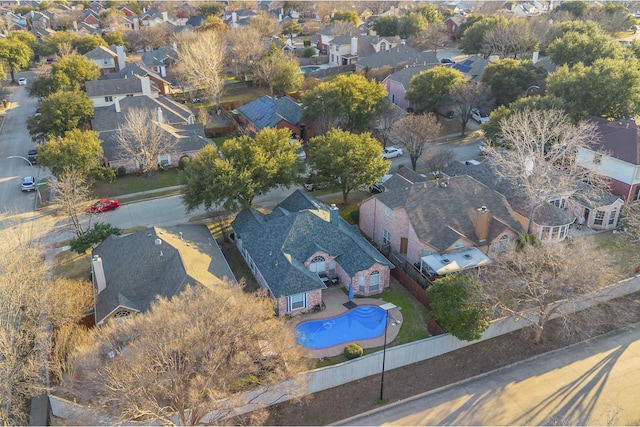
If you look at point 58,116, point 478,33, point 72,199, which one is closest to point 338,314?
point 72,199

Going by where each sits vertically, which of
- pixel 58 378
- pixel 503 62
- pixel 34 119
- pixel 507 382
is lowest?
pixel 507 382

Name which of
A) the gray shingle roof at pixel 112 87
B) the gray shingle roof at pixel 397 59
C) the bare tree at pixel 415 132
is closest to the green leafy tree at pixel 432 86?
the bare tree at pixel 415 132

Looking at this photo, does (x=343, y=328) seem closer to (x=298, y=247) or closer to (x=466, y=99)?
(x=298, y=247)

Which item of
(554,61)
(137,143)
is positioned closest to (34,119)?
(137,143)

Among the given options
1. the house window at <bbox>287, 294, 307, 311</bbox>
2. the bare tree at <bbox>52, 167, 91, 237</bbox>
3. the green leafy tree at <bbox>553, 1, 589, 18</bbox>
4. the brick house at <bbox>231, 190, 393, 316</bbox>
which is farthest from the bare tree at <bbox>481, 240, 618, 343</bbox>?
the green leafy tree at <bbox>553, 1, 589, 18</bbox>

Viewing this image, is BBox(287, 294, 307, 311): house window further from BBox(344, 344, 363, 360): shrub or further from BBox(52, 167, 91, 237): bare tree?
BBox(52, 167, 91, 237): bare tree

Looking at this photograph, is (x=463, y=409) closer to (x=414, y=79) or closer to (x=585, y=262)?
(x=585, y=262)
